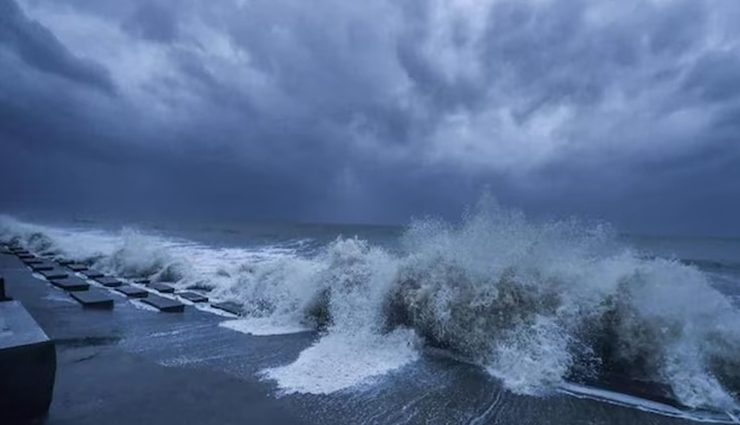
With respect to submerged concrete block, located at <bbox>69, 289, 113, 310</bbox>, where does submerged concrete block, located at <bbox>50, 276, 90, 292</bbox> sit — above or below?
above

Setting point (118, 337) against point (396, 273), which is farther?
point (396, 273)

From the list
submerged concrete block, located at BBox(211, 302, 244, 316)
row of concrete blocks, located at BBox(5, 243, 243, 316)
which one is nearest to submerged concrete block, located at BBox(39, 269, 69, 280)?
row of concrete blocks, located at BBox(5, 243, 243, 316)

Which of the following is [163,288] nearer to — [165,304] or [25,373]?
[165,304]

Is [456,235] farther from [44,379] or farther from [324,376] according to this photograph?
[44,379]

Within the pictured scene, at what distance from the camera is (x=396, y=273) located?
823cm

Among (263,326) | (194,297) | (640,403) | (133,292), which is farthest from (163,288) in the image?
(640,403)

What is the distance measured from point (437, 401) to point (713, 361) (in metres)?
4.18

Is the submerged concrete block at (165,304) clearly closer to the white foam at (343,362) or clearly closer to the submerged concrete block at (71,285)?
the submerged concrete block at (71,285)

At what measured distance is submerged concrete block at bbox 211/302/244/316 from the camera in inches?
358

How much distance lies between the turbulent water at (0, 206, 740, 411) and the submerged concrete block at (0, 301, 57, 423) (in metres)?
2.36

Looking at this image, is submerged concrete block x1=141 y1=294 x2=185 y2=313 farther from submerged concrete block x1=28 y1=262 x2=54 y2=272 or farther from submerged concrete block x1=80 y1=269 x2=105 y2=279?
submerged concrete block x1=28 y1=262 x2=54 y2=272

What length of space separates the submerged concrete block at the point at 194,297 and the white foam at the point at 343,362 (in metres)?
4.52

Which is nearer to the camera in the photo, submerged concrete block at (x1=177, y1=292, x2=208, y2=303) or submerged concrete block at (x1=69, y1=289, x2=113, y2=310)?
submerged concrete block at (x1=69, y1=289, x2=113, y2=310)

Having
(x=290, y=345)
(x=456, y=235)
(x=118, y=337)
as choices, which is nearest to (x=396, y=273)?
(x=456, y=235)
